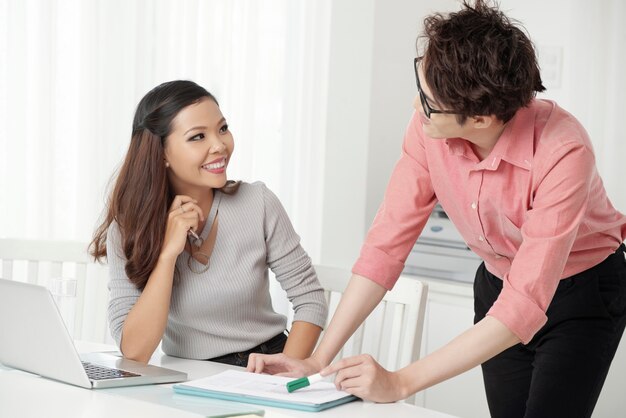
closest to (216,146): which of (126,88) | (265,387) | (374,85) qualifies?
(265,387)

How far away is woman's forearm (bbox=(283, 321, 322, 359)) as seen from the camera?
198cm

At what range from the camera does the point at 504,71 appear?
1.44m

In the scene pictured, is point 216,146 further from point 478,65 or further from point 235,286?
point 478,65

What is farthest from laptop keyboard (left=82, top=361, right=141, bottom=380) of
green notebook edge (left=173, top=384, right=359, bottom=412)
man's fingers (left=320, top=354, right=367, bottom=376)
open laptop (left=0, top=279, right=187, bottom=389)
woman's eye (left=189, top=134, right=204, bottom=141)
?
woman's eye (left=189, top=134, right=204, bottom=141)

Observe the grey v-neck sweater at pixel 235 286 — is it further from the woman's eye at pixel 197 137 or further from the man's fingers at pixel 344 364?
the man's fingers at pixel 344 364

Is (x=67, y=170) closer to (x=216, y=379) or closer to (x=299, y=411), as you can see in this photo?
(x=216, y=379)

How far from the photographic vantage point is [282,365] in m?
1.62

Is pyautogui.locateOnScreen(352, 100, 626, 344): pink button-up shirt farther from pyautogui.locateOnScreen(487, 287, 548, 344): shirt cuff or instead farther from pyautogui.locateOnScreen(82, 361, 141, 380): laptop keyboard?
pyautogui.locateOnScreen(82, 361, 141, 380): laptop keyboard

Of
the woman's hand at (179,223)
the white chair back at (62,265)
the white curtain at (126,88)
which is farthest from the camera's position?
the white curtain at (126,88)

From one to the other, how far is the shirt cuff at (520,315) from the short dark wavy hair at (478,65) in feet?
1.04

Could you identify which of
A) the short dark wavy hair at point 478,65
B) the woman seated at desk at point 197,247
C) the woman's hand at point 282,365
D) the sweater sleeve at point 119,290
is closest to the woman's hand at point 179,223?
the woman seated at desk at point 197,247

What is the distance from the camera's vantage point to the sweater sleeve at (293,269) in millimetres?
2049

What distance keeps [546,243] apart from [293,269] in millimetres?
793

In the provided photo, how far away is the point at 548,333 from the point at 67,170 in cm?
159
